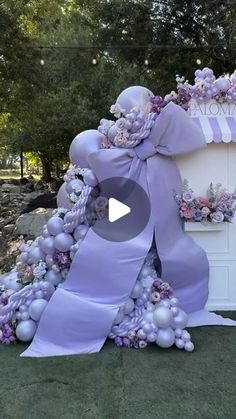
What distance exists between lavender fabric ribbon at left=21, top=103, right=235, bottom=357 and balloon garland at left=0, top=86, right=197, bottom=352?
3.7 inches

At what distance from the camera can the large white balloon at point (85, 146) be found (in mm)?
3811

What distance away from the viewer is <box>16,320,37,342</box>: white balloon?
3334 mm

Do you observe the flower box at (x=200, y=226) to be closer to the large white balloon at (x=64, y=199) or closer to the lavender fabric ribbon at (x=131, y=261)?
the lavender fabric ribbon at (x=131, y=261)

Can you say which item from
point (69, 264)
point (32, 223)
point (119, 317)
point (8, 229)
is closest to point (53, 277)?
point (69, 264)

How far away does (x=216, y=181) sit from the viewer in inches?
152

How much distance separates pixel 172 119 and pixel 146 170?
1.45ft

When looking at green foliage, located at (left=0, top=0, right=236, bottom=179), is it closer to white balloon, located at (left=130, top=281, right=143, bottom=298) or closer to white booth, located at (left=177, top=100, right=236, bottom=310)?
white booth, located at (left=177, top=100, right=236, bottom=310)

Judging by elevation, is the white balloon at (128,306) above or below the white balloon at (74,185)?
below

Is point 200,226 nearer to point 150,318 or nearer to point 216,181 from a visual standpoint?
point 216,181

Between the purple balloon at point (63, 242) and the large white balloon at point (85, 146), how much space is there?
0.65 m

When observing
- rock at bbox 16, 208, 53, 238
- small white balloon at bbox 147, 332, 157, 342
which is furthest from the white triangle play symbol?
rock at bbox 16, 208, 53, 238

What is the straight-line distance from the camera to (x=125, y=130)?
360 centimetres

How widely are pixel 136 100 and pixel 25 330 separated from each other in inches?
77.5
